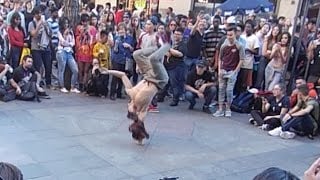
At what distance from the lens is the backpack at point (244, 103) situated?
10141mm

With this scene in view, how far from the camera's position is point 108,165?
6.43m

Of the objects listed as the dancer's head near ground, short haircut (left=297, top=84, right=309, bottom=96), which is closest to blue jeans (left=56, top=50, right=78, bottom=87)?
the dancer's head near ground

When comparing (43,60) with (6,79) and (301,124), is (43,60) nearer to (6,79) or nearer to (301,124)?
(6,79)

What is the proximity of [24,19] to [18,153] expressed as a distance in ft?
17.1

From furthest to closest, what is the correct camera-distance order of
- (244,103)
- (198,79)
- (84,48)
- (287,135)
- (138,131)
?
(84,48)
(244,103)
(198,79)
(287,135)
(138,131)

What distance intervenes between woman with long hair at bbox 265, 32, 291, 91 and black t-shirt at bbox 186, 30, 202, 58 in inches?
59.6

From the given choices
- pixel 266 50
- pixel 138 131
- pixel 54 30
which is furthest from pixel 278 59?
pixel 54 30

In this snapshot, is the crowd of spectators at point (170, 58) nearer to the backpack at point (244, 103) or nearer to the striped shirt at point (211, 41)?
the striped shirt at point (211, 41)

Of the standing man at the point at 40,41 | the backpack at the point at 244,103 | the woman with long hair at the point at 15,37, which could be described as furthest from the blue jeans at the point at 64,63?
the backpack at the point at 244,103

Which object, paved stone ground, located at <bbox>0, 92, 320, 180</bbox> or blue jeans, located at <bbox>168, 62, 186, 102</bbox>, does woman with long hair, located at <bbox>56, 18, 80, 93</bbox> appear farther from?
blue jeans, located at <bbox>168, 62, 186, 102</bbox>

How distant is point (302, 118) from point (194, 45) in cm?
295

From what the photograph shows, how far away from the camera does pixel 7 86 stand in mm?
9594

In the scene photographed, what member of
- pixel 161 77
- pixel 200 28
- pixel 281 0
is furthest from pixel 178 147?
pixel 281 0

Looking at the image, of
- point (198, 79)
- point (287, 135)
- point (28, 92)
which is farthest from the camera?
point (198, 79)
